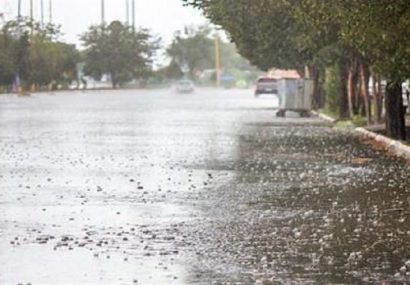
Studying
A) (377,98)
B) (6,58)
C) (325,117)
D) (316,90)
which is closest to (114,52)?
(6,58)

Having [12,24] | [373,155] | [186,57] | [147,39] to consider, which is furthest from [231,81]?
[373,155]

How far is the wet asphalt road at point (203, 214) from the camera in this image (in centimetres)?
931

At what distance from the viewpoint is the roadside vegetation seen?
66.9ft

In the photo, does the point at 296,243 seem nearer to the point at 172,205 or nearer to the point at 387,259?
the point at 387,259

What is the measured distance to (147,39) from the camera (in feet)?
434

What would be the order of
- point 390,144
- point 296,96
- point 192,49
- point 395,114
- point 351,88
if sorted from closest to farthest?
point 390,144, point 395,114, point 351,88, point 296,96, point 192,49

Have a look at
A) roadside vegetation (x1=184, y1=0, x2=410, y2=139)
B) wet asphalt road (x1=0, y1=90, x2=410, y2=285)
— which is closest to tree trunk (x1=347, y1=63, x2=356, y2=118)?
roadside vegetation (x1=184, y1=0, x2=410, y2=139)

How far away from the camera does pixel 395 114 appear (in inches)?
1038

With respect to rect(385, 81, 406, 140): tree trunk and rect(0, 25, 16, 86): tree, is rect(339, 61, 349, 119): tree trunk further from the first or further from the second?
rect(0, 25, 16, 86): tree

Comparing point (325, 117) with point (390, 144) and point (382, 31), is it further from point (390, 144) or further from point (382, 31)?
point (382, 31)

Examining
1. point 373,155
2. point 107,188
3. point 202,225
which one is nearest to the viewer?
point 202,225

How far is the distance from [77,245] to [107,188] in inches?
213

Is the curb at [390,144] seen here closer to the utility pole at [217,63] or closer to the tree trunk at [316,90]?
the tree trunk at [316,90]

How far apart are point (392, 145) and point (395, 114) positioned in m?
2.22
